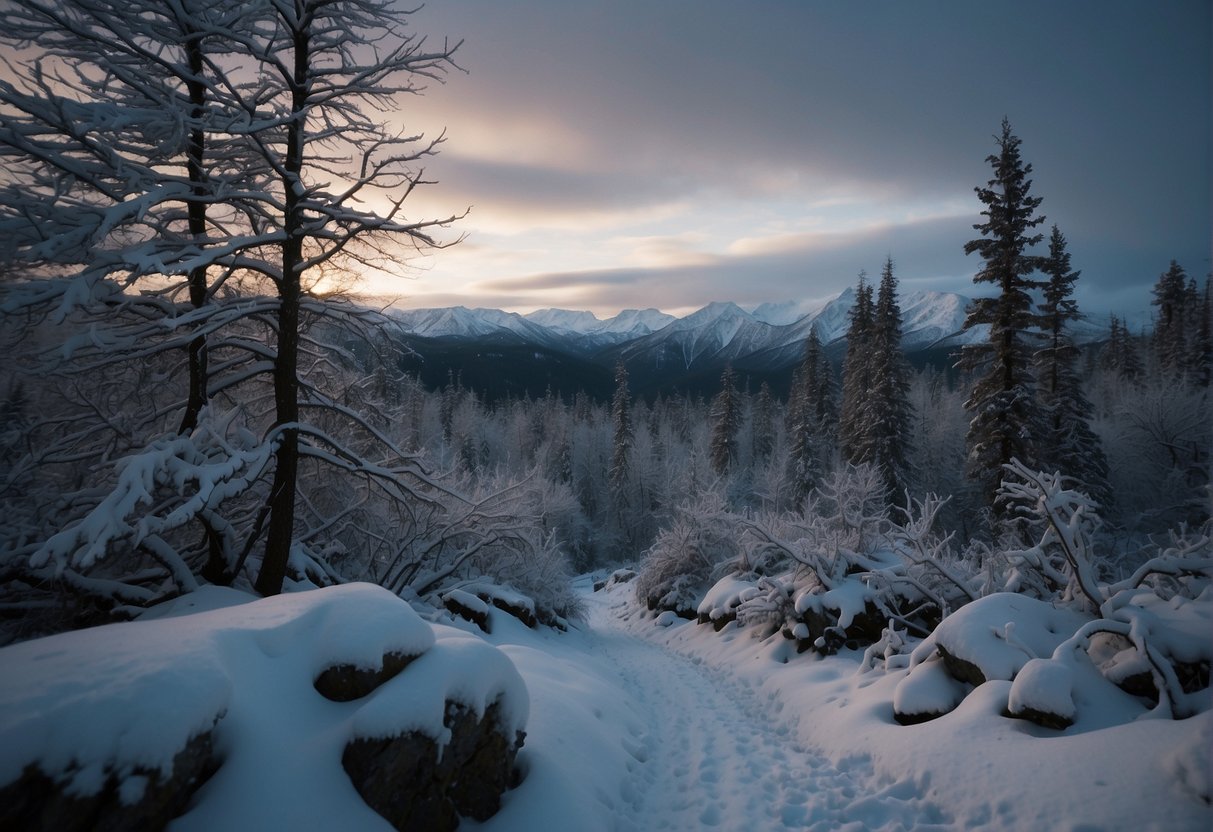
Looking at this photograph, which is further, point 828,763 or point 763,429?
point 763,429

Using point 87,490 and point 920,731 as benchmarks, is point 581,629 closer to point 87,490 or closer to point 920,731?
point 920,731

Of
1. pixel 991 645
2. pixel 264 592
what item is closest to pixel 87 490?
pixel 264 592

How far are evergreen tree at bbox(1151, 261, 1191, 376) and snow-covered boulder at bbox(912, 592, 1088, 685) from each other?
40.2 m

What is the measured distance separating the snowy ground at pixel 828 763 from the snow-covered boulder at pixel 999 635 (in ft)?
1.56

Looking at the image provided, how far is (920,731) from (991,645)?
143cm

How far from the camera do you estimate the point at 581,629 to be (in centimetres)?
1702

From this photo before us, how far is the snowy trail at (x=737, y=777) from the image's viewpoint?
17.5ft

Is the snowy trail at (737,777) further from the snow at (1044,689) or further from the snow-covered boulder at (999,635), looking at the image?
the snow-covered boulder at (999,635)

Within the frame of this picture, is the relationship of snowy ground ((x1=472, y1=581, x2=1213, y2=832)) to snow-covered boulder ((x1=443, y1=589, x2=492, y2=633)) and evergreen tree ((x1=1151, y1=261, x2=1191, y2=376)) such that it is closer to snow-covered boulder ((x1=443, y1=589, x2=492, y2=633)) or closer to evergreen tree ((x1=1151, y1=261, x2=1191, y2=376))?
snow-covered boulder ((x1=443, y1=589, x2=492, y2=633))

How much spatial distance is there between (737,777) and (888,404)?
23.4 m

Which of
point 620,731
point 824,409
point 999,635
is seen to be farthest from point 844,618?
point 824,409

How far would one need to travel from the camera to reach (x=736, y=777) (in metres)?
6.36

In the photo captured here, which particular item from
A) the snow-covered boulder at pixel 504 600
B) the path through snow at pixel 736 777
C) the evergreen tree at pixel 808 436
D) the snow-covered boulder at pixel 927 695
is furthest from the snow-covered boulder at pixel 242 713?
the evergreen tree at pixel 808 436

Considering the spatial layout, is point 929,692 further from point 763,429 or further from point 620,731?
point 763,429
